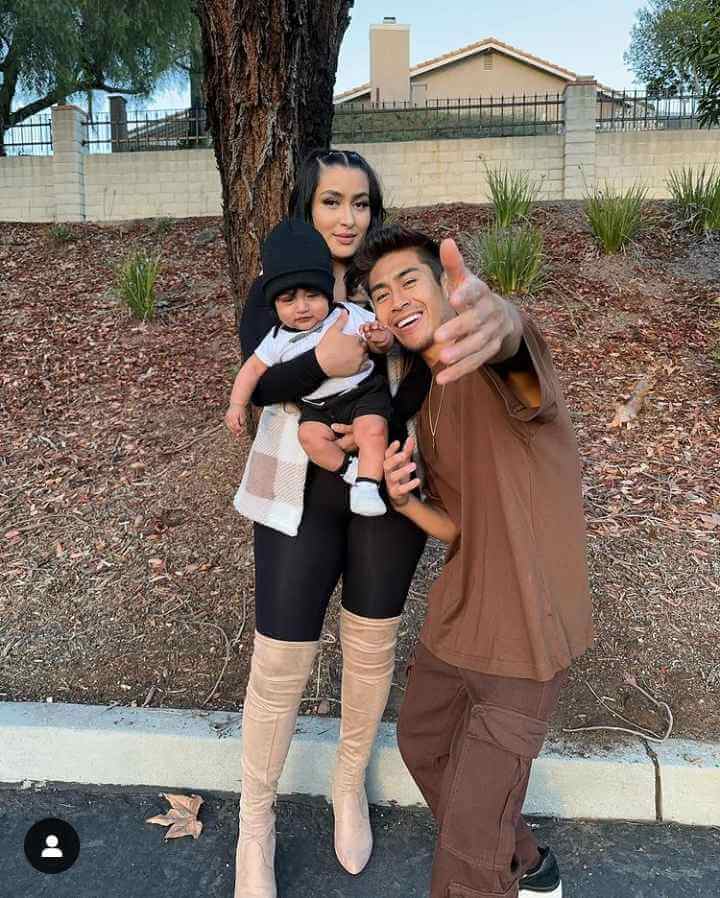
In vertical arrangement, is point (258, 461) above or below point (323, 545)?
above

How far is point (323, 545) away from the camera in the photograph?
2.11 m

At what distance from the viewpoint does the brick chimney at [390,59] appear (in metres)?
29.1

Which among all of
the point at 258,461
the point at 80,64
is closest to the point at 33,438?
the point at 258,461

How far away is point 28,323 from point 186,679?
4.79 meters

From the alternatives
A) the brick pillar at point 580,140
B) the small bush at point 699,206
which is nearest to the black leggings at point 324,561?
the small bush at point 699,206

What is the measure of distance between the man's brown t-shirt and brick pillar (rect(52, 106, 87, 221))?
11130 millimetres

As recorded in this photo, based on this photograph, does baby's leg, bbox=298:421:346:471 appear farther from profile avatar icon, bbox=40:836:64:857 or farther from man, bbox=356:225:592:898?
profile avatar icon, bbox=40:836:64:857

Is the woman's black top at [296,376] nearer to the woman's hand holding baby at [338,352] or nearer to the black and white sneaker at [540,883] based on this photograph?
the woman's hand holding baby at [338,352]

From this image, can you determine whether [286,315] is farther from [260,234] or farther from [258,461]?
[260,234]

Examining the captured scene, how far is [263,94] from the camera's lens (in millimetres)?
3199

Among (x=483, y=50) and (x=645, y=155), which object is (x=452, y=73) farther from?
(x=645, y=155)

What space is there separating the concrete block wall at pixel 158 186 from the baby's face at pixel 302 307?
9908mm

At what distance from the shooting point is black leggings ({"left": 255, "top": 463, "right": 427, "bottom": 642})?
2.10 m

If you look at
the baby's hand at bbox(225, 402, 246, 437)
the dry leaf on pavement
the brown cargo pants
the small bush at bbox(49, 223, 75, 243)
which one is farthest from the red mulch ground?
the small bush at bbox(49, 223, 75, 243)
